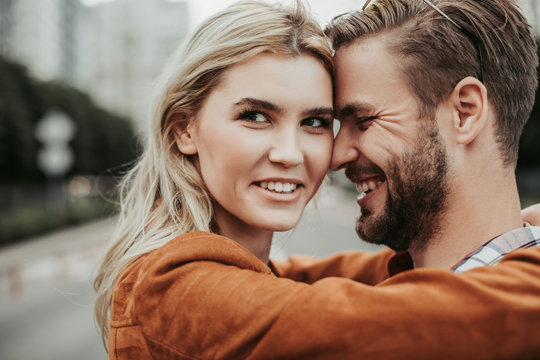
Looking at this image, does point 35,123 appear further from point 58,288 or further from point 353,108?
point 353,108

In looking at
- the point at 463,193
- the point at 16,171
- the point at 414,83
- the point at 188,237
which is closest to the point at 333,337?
the point at 188,237

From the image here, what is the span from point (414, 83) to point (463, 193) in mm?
458

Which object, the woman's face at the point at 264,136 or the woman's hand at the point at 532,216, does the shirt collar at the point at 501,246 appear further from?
the woman's face at the point at 264,136

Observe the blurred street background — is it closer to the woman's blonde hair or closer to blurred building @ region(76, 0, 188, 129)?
the woman's blonde hair

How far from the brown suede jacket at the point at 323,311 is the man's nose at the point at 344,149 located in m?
0.71

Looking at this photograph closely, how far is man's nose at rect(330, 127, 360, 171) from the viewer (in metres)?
1.89

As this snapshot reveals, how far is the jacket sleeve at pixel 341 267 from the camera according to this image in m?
2.25

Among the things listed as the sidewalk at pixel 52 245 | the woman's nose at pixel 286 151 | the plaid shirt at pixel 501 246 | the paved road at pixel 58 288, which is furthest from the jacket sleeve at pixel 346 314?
the sidewalk at pixel 52 245

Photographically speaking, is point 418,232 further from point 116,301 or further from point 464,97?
point 116,301

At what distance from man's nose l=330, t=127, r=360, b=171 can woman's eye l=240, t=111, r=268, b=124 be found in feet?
1.33

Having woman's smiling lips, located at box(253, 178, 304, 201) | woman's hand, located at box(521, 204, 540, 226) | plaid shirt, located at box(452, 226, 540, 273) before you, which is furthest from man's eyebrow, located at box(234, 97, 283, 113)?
woman's hand, located at box(521, 204, 540, 226)

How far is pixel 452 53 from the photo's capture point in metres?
1.73

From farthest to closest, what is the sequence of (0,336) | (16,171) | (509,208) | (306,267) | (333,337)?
(16,171)
(0,336)
(306,267)
(509,208)
(333,337)

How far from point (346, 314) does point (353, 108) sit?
98 centimetres
